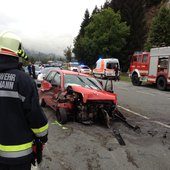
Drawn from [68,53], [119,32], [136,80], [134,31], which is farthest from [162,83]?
[68,53]

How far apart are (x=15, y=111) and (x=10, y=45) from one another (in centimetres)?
58

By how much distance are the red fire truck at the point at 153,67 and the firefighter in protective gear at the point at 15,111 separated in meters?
20.4

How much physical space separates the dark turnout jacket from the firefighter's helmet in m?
0.05

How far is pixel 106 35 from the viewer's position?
5728 cm

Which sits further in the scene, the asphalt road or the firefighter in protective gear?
the asphalt road

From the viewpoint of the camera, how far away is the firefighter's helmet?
2.67 m

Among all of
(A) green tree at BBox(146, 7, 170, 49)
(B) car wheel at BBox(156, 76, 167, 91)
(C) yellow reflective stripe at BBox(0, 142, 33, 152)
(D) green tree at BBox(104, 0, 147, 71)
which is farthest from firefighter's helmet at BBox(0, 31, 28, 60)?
(D) green tree at BBox(104, 0, 147, 71)

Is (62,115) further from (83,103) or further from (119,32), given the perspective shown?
(119,32)

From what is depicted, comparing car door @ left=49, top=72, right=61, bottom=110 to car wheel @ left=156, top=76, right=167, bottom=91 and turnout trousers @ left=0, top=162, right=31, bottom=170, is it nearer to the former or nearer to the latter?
turnout trousers @ left=0, top=162, right=31, bottom=170

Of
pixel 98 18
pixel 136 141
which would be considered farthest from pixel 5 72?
pixel 98 18

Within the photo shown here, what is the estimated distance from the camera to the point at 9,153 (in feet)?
8.60

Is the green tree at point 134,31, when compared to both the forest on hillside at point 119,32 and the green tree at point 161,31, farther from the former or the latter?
the green tree at point 161,31

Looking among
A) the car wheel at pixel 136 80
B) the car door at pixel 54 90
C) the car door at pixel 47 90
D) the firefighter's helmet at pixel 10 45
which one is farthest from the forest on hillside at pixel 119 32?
the firefighter's helmet at pixel 10 45

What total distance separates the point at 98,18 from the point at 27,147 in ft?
191
